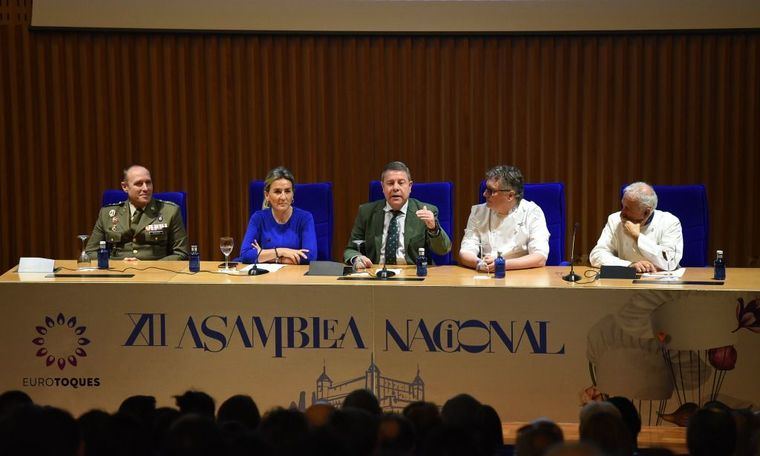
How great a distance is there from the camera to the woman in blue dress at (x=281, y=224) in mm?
4695

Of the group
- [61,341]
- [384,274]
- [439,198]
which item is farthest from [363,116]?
[61,341]

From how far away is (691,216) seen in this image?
183 inches

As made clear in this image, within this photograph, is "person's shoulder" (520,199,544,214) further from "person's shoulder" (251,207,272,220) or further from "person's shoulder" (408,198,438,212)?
"person's shoulder" (251,207,272,220)

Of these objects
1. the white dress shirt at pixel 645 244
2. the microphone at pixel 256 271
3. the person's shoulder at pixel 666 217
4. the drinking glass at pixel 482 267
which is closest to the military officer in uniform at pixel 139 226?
the microphone at pixel 256 271

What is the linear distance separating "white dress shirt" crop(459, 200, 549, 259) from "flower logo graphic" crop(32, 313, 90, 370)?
1.90 m

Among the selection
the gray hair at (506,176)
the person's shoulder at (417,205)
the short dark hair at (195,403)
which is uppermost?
the gray hair at (506,176)

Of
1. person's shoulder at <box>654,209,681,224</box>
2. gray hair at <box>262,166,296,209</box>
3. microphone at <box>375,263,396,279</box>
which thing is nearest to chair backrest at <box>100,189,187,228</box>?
gray hair at <box>262,166,296,209</box>

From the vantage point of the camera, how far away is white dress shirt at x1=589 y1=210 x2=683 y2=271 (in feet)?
14.0

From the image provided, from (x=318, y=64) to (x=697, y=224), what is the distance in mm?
2932

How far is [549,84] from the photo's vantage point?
6184mm

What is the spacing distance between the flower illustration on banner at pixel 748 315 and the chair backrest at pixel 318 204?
7.66ft

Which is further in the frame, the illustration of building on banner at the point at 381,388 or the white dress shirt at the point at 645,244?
the white dress shirt at the point at 645,244

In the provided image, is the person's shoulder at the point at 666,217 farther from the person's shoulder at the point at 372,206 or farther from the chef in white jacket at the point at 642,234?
the person's shoulder at the point at 372,206

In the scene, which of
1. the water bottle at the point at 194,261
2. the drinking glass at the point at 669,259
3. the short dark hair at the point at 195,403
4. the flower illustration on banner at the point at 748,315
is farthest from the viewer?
the water bottle at the point at 194,261
